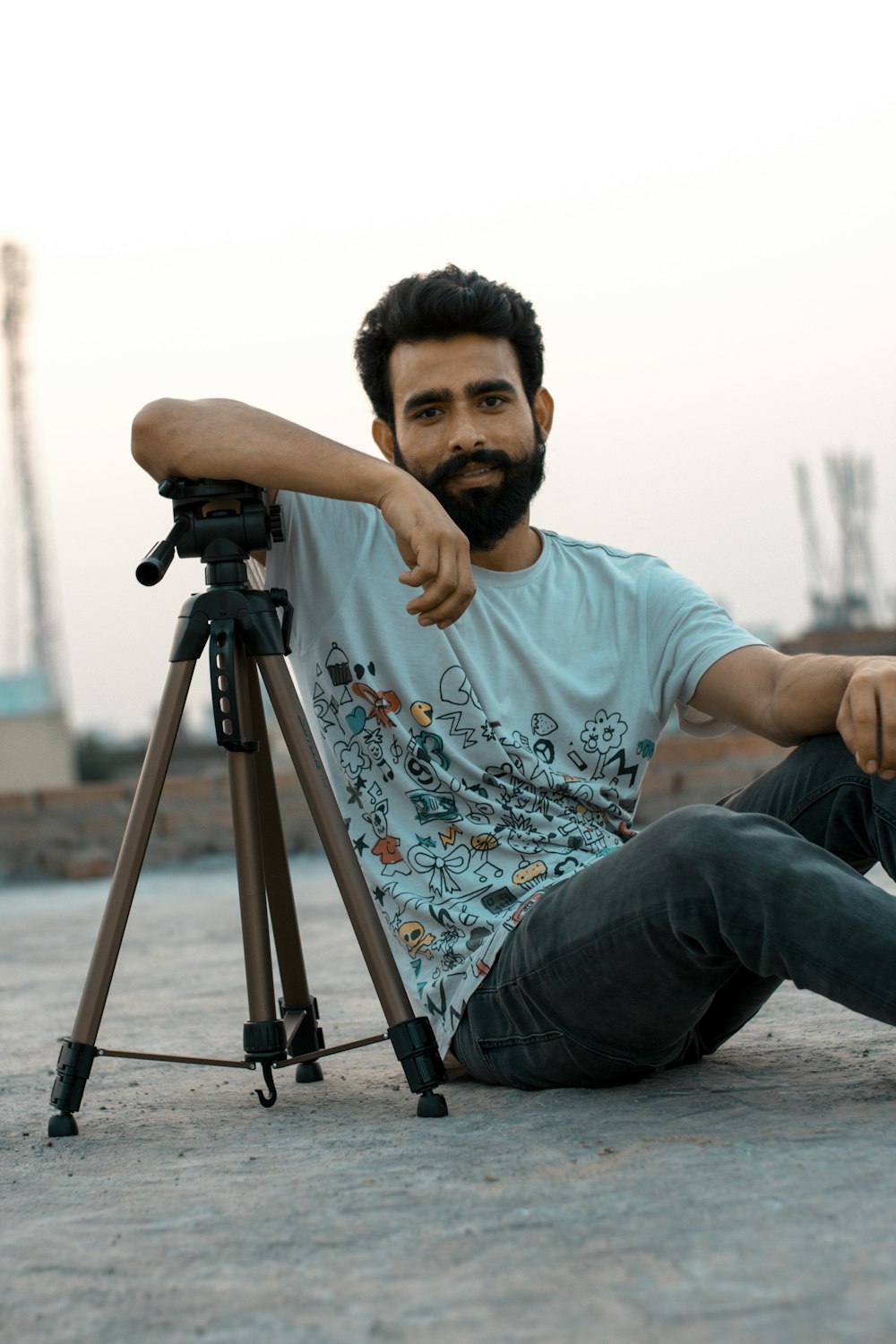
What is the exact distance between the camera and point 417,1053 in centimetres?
174

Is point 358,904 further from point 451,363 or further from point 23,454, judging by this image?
point 23,454

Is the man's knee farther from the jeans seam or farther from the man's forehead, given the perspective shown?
the man's forehead

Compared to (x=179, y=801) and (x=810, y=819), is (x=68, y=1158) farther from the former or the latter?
(x=179, y=801)

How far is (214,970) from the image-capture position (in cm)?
348

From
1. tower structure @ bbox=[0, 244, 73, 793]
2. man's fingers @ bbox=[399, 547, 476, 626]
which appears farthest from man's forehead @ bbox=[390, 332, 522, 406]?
tower structure @ bbox=[0, 244, 73, 793]

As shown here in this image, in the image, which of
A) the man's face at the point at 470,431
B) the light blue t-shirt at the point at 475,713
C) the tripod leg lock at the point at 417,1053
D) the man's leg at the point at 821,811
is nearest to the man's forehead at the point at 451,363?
the man's face at the point at 470,431

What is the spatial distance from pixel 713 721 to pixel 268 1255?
1.14 meters

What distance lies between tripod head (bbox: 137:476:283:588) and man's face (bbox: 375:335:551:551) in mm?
342

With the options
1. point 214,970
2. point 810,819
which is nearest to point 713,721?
point 810,819

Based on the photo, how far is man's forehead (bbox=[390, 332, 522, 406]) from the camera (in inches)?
83.1

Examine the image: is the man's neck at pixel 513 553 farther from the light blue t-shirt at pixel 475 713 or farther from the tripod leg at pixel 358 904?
the tripod leg at pixel 358 904

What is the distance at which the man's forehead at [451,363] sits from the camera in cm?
211

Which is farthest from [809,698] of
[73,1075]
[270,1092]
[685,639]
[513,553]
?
[73,1075]

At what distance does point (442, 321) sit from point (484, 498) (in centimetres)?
30
